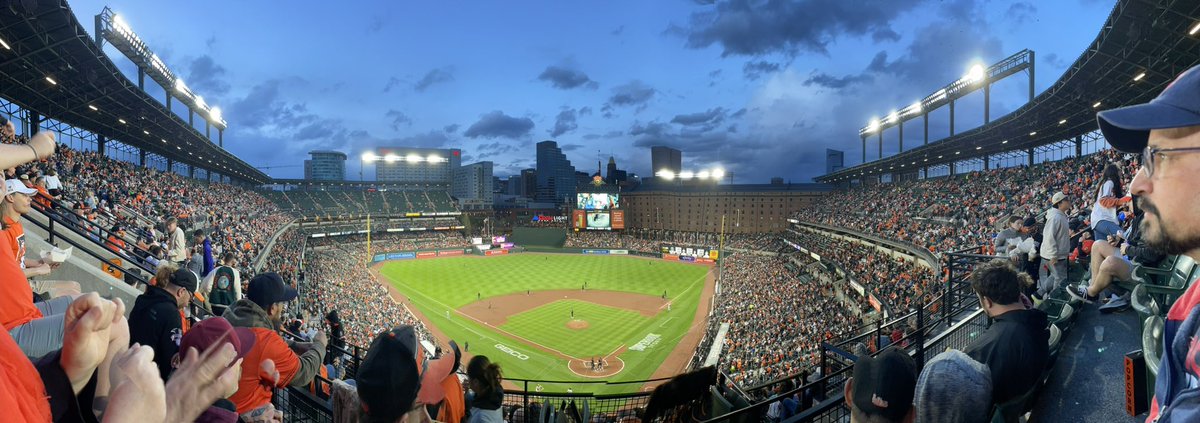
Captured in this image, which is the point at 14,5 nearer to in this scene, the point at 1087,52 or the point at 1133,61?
the point at 1087,52

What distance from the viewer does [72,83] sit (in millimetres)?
19469

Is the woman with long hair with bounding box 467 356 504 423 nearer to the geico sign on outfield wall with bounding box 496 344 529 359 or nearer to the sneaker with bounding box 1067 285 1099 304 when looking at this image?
the sneaker with bounding box 1067 285 1099 304

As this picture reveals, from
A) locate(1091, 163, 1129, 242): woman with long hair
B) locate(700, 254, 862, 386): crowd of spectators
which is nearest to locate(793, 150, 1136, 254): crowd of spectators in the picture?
locate(700, 254, 862, 386): crowd of spectators

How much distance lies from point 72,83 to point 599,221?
60.0m

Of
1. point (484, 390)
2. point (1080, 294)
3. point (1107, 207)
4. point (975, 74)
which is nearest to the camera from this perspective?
point (484, 390)

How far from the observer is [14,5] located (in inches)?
502

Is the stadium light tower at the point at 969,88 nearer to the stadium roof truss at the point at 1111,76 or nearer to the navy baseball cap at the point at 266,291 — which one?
the stadium roof truss at the point at 1111,76

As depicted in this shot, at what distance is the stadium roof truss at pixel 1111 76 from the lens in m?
13.4

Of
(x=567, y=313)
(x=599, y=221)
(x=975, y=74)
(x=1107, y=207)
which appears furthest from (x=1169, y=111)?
(x=599, y=221)

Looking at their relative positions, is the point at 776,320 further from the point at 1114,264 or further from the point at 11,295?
the point at 11,295

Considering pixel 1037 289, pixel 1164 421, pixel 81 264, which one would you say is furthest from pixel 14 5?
pixel 1037 289

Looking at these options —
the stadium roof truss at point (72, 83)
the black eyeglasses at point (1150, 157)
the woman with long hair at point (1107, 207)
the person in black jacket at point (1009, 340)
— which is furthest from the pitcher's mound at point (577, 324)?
the black eyeglasses at point (1150, 157)

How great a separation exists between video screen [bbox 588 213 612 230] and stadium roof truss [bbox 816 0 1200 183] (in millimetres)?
47942

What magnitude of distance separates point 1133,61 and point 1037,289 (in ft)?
55.2
